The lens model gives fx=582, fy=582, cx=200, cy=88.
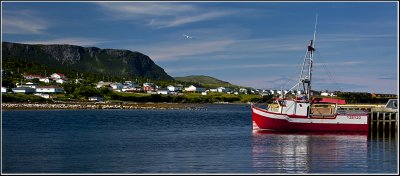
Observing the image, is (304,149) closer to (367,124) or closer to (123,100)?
(367,124)

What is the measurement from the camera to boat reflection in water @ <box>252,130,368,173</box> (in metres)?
30.7

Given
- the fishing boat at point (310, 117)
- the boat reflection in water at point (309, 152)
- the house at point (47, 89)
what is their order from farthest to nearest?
the house at point (47, 89) < the fishing boat at point (310, 117) < the boat reflection in water at point (309, 152)

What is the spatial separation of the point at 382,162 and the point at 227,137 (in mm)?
20008

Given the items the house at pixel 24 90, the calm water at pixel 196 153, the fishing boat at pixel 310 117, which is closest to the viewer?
the calm water at pixel 196 153

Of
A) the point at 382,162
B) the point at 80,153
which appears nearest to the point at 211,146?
the point at 80,153

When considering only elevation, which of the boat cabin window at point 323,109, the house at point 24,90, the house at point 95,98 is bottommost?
the boat cabin window at point 323,109

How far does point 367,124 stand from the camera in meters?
55.2

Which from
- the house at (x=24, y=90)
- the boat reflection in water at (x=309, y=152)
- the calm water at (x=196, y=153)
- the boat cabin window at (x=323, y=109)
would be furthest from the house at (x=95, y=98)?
the boat cabin window at (x=323, y=109)

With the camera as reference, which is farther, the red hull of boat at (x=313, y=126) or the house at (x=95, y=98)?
the house at (x=95, y=98)

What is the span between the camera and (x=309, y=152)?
38531 mm

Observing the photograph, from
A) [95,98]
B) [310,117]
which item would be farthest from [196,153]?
[95,98]

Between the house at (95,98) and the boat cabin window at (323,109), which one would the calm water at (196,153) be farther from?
the house at (95,98)

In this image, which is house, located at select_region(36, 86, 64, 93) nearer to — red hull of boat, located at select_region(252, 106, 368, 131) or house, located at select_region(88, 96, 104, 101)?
house, located at select_region(88, 96, 104, 101)

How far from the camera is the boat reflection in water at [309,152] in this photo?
101ft
